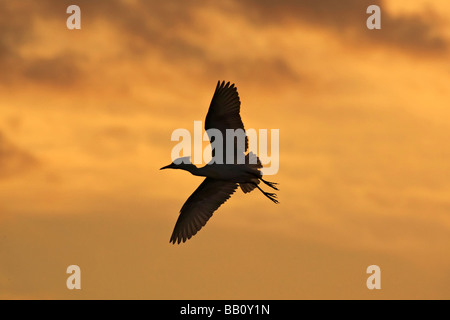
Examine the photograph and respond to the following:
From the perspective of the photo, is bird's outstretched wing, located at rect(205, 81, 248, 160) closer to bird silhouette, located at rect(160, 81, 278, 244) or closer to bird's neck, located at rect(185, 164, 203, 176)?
bird silhouette, located at rect(160, 81, 278, 244)

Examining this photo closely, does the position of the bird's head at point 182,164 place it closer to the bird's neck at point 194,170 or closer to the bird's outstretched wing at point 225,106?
the bird's neck at point 194,170

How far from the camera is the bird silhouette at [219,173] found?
86.9ft

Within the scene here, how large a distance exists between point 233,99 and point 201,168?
178cm

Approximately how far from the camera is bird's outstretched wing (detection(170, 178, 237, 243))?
28.5 metres

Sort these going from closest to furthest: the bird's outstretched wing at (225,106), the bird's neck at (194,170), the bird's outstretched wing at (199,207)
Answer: the bird's outstretched wing at (225,106), the bird's neck at (194,170), the bird's outstretched wing at (199,207)

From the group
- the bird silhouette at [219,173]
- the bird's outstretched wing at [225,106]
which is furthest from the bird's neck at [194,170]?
the bird's outstretched wing at [225,106]

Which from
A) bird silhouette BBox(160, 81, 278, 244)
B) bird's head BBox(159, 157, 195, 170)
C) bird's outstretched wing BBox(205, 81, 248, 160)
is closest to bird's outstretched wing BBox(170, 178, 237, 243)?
bird silhouette BBox(160, 81, 278, 244)

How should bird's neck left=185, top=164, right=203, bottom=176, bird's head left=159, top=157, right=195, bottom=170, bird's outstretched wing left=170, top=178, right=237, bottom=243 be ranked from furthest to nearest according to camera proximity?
bird's outstretched wing left=170, top=178, right=237, bottom=243 → bird's head left=159, top=157, right=195, bottom=170 → bird's neck left=185, top=164, right=203, bottom=176

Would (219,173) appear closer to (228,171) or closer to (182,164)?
(228,171)

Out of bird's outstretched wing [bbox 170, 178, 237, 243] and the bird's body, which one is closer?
the bird's body

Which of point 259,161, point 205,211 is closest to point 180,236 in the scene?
point 205,211

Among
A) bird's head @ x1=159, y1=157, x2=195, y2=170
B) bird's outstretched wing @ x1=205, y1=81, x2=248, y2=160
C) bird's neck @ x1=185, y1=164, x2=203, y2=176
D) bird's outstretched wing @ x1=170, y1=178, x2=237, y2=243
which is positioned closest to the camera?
bird's outstretched wing @ x1=205, y1=81, x2=248, y2=160
